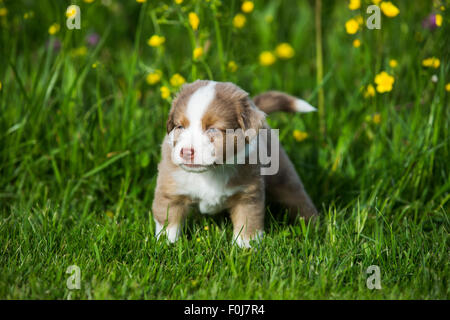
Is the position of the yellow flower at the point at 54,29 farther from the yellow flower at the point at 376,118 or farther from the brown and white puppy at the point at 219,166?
the yellow flower at the point at 376,118

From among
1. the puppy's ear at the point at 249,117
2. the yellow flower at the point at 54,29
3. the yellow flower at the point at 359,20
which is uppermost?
the yellow flower at the point at 359,20

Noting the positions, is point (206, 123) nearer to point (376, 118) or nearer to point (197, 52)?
point (197, 52)

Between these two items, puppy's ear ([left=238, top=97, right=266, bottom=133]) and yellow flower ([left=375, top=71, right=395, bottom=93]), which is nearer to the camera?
puppy's ear ([left=238, top=97, right=266, bottom=133])

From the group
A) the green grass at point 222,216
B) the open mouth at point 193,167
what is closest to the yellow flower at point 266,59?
the green grass at point 222,216

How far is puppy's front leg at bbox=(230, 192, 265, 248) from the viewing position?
277 centimetres

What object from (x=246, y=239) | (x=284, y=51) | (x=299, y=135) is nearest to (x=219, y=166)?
(x=246, y=239)

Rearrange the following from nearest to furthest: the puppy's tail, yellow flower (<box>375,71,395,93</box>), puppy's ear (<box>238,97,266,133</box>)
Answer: puppy's ear (<box>238,97,266,133</box>), the puppy's tail, yellow flower (<box>375,71,395,93</box>)

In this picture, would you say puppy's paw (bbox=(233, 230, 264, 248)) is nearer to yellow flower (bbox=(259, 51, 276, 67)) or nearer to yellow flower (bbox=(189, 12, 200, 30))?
yellow flower (bbox=(189, 12, 200, 30))

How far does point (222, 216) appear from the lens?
320 cm

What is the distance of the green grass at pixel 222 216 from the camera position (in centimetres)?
245

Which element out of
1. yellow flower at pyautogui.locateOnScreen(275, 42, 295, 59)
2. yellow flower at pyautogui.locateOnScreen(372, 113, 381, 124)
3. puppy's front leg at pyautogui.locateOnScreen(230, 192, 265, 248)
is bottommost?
puppy's front leg at pyautogui.locateOnScreen(230, 192, 265, 248)

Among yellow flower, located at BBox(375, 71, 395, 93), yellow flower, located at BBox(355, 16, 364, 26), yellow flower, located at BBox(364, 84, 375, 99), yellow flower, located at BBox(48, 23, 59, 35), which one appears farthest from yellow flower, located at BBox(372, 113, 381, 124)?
yellow flower, located at BBox(48, 23, 59, 35)

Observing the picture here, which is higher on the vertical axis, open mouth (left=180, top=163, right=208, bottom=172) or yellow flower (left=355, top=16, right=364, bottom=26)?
yellow flower (left=355, top=16, right=364, bottom=26)

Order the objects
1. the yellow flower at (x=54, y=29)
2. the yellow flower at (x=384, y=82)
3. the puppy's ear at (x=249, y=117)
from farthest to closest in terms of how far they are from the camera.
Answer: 1. the yellow flower at (x=54, y=29)
2. the yellow flower at (x=384, y=82)
3. the puppy's ear at (x=249, y=117)
